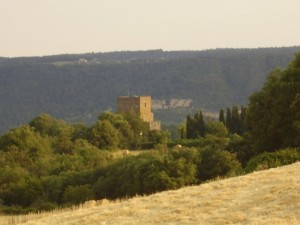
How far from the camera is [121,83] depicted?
607 ft

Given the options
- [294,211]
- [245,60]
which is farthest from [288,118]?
[245,60]

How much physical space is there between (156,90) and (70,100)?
78.3 feet

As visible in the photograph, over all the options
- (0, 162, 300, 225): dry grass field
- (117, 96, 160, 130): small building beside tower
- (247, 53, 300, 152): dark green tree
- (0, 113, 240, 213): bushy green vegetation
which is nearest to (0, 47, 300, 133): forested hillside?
(117, 96, 160, 130): small building beside tower

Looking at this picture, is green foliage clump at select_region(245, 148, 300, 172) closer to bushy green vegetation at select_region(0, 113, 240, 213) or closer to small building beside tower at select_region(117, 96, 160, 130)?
bushy green vegetation at select_region(0, 113, 240, 213)

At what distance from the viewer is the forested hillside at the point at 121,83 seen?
16462 cm

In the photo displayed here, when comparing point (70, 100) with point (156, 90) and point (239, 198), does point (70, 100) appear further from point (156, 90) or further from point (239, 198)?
point (239, 198)

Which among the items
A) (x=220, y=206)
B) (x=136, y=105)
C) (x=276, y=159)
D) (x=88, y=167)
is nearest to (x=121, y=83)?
(x=136, y=105)

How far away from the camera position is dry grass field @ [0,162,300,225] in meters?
16.0

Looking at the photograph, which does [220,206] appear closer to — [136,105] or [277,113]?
[277,113]

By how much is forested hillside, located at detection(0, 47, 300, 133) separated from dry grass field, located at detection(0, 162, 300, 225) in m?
132

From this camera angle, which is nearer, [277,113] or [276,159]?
[276,159]

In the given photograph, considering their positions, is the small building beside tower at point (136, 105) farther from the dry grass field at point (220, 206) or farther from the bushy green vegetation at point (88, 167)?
the dry grass field at point (220, 206)

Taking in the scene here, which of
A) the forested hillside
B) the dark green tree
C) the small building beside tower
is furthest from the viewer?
the forested hillside

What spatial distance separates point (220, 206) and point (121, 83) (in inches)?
6603
